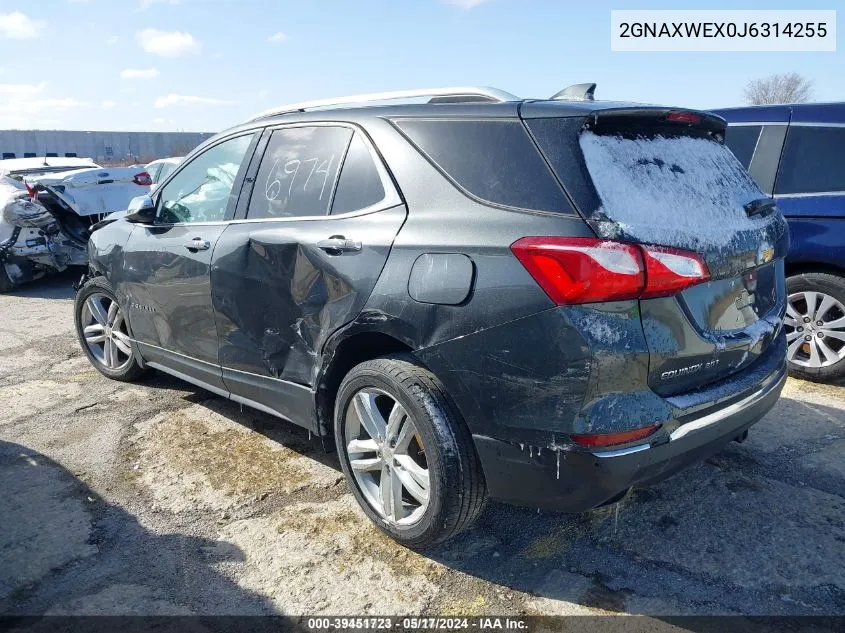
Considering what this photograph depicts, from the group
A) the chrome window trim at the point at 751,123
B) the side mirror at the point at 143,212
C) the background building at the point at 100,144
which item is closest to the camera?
the side mirror at the point at 143,212

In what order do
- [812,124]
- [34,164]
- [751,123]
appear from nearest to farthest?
[812,124]
[751,123]
[34,164]

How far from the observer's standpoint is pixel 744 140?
15.8 feet

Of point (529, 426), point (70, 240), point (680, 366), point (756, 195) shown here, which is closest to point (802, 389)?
point (756, 195)

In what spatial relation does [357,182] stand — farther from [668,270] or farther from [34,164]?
[34,164]

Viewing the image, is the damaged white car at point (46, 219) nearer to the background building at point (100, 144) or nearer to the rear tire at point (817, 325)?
the rear tire at point (817, 325)

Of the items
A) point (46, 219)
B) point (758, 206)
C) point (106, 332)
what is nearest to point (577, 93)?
point (758, 206)

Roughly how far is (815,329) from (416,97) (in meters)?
3.34

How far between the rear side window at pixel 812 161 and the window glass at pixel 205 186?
361cm

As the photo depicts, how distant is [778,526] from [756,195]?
145 centimetres

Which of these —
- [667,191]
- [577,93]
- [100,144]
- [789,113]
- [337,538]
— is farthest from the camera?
[100,144]

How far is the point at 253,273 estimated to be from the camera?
10.8 ft

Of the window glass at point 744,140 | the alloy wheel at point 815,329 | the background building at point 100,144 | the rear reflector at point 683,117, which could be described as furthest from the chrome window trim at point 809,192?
the background building at point 100,144

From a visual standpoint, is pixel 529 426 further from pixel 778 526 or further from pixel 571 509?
pixel 778 526

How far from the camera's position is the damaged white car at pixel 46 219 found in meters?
8.04
